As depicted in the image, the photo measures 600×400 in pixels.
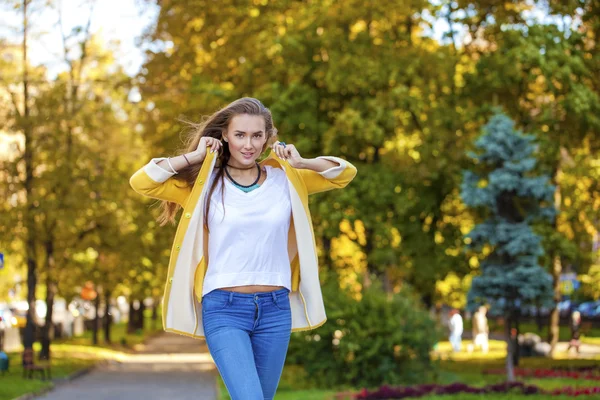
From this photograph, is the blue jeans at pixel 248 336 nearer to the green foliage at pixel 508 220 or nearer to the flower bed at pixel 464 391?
the flower bed at pixel 464 391

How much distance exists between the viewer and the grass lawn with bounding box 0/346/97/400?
21106mm

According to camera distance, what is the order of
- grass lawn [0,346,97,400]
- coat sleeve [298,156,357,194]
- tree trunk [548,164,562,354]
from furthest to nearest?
tree trunk [548,164,562,354]
grass lawn [0,346,97,400]
coat sleeve [298,156,357,194]

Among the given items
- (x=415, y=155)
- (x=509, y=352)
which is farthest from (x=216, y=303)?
(x=415, y=155)

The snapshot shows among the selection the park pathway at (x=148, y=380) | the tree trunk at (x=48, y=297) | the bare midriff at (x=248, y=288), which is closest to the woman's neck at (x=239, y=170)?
the bare midriff at (x=248, y=288)

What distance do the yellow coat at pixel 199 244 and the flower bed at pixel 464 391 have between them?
9.87 metres

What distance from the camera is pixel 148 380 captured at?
2747 cm

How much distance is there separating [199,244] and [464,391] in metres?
10.8

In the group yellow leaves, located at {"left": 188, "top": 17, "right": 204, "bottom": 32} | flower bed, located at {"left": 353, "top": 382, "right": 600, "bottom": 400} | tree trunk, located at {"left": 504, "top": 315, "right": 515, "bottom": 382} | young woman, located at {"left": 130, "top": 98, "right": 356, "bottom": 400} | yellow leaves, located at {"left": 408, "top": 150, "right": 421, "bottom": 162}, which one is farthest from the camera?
yellow leaves, located at {"left": 188, "top": 17, "right": 204, "bottom": 32}

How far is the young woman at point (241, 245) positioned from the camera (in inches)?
207

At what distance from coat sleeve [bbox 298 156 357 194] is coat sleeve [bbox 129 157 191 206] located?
0.61 metres

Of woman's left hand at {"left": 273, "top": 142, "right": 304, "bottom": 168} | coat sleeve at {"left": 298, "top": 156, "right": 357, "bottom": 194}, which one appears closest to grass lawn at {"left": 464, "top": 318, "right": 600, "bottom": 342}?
coat sleeve at {"left": 298, "top": 156, "right": 357, "bottom": 194}

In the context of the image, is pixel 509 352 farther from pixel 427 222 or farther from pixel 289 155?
pixel 289 155

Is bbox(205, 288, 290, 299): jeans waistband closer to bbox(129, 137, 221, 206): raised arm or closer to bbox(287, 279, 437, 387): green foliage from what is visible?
bbox(129, 137, 221, 206): raised arm

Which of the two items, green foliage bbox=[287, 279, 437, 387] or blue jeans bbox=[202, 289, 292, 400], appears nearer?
blue jeans bbox=[202, 289, 292, 400]
